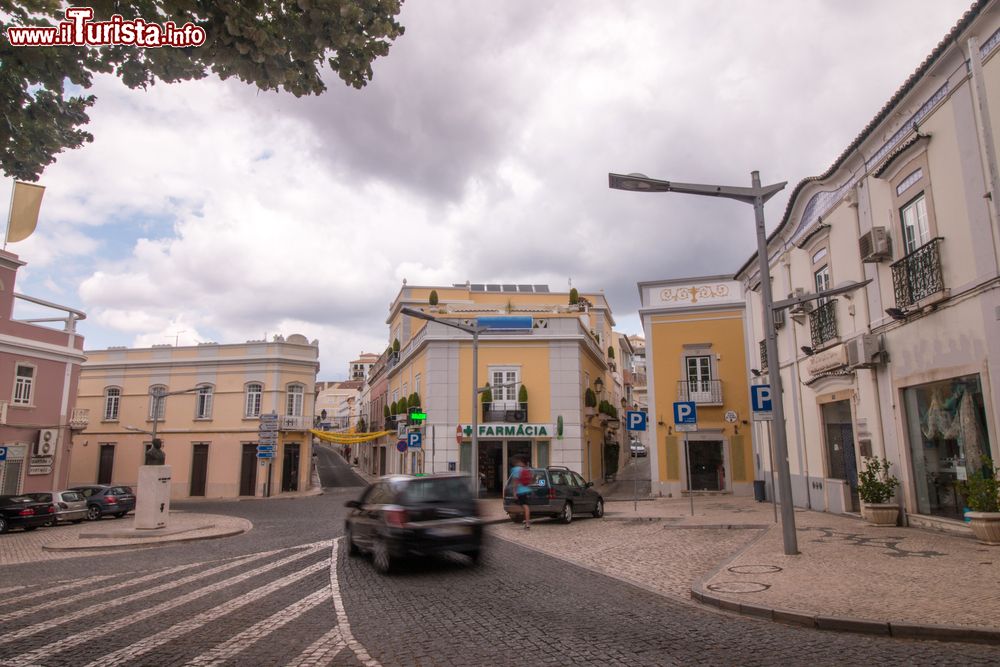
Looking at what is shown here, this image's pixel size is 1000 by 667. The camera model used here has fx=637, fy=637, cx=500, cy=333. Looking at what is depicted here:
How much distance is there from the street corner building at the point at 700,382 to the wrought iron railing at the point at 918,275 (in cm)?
1324

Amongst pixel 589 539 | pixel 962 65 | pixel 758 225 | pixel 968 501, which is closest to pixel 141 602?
pixel 589 539

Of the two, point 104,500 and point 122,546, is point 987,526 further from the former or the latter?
point 104,500

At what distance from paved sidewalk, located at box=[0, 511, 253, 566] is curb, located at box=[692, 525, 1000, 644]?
14.4 metres

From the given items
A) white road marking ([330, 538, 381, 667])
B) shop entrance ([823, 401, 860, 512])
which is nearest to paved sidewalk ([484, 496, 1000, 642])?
shop entrance ([823, 401, 860, 512])

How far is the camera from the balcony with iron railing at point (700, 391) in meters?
26.3

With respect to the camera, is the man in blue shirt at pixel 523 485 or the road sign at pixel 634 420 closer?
the man in blue shirt at pixel 523 485

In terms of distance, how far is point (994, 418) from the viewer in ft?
35.1

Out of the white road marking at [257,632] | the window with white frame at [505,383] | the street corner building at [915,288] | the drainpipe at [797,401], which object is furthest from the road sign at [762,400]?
the window with white frame at [505,383]

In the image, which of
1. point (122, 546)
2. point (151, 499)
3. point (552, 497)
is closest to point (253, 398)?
point (151, 499)

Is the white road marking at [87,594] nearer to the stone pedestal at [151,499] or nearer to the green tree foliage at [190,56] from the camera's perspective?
the green tree foliage at [190,56]

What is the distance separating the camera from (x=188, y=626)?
7039 mm

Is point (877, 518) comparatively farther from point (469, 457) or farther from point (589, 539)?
point (469, 457)

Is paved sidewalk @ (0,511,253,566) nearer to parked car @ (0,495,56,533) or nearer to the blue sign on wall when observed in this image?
parked car @ (0,495,56,533)

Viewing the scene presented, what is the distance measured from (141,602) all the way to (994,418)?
44.0 ft
